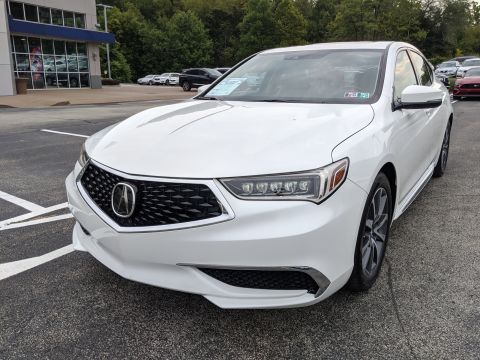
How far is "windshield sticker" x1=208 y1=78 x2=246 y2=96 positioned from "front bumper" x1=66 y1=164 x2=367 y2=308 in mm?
1938

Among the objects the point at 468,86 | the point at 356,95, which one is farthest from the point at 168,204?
the point at 468,86

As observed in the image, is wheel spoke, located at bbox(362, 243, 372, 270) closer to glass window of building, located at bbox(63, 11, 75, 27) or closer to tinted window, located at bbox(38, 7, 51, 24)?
tinted window, located at bbox(38, 7, 51, 24)

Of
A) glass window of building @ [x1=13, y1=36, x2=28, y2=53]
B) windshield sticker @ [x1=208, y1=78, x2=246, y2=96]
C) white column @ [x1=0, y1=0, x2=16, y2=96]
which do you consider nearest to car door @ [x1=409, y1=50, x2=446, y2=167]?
windshield sticker @ [x1=208, y1=78, x2=246, y2=96]

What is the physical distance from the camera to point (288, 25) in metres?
63.8

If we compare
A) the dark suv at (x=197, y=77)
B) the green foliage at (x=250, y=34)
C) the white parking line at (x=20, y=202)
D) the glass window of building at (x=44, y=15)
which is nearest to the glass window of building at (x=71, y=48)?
the glass window of building at (x=44, y=15)

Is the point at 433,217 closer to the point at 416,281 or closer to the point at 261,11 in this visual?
the point at 416,281

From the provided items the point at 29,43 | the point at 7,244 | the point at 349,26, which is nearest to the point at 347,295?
the point at 7,244

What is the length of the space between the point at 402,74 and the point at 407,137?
0.74 m

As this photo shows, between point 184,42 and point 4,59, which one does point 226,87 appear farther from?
point 184,42

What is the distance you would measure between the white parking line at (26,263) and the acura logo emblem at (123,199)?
4.29ft

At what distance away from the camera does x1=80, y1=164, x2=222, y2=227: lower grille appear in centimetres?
223

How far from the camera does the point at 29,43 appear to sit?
2916 cm

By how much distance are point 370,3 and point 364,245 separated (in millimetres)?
58812

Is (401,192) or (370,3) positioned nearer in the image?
(401,192)
